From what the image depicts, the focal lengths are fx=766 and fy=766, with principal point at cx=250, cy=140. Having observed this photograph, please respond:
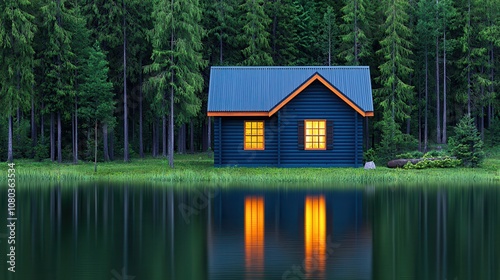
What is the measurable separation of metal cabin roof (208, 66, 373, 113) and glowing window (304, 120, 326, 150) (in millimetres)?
2238

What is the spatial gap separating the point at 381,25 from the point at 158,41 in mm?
20388

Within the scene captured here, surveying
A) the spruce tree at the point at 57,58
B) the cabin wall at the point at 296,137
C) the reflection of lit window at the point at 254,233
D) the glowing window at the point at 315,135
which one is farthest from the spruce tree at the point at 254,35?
the reflection of lit window at the point at 254,233

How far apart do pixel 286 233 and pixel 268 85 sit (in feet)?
84.4

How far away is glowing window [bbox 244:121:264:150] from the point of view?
4466cm

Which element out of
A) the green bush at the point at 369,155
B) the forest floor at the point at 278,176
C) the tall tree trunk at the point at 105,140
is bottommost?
the forest floor at the point at 278,176

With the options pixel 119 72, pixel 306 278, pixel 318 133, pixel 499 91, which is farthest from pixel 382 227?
pixel 499 91

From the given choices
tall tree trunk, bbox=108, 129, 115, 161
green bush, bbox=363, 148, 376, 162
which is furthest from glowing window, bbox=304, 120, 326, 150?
tall tree trunk, bbox=108, 129, 115, 161

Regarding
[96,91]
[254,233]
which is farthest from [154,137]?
[254,233]

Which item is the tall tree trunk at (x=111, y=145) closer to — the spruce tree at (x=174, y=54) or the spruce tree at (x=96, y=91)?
the spruce tree at (x=96, y=91)

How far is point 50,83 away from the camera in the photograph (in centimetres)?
4981

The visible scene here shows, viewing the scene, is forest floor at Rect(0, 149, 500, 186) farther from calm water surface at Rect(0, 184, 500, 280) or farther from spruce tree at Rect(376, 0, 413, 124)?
spruce tree at Rect(376, 0, 413, 124)

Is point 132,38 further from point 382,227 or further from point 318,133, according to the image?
point 382,227

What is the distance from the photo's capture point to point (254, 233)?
2120 centimetres

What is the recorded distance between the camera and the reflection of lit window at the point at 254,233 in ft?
55.6
